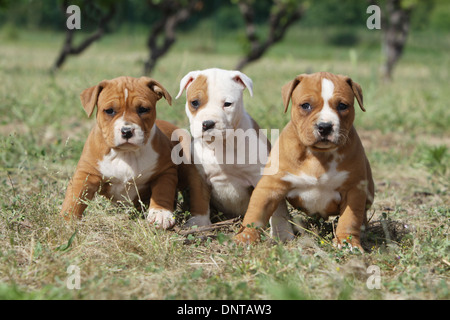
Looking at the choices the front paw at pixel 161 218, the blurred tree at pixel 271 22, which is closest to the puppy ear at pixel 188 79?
the front paw at pixel 161 218

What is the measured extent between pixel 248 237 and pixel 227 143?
2.62ft

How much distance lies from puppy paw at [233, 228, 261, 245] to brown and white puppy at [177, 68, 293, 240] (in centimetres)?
28

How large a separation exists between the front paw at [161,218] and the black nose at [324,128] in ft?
4.35

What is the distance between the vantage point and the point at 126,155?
13.5ft

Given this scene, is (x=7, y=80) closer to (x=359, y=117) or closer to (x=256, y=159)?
(x=359, y=117)

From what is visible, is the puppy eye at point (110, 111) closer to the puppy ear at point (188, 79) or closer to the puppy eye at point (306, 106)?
the puppy ear at point (188, 79)

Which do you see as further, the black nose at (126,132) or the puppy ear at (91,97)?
the puppy ear at (91,97)

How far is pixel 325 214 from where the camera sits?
3988mm

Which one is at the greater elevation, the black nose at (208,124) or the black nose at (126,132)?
the black nose at (208,124)

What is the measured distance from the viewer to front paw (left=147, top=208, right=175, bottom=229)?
156 inches

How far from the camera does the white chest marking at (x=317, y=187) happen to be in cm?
371

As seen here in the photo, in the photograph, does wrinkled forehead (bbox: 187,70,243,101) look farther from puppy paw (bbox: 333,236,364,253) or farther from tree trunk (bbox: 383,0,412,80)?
tree trunk (bbox: 383,0,412,80)

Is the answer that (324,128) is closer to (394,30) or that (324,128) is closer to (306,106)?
(306,106)
